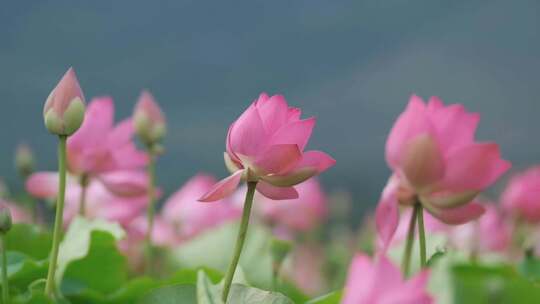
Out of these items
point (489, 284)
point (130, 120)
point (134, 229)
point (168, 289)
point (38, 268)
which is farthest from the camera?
point (134, 229)

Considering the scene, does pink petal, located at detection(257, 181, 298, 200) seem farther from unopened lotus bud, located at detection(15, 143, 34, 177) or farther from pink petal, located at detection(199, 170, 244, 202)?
unopened lotus bud, located at detection(15, 143, 34, 177)

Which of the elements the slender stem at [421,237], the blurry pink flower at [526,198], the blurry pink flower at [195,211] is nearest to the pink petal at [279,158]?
the slender stem at [421,237]

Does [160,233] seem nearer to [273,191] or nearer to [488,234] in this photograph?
[488,234]

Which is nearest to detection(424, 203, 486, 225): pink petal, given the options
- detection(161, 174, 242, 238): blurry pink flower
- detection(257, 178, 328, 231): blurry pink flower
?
detection(161, 174, 242, 238): blurry pink flower

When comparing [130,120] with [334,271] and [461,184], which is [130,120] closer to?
[461,184]

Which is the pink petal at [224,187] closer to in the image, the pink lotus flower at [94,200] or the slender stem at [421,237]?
the slender stem at [421,237]

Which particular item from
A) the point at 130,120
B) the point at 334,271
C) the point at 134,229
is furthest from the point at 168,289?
the point at 334,271

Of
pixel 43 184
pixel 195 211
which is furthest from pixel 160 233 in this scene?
pixel 43 184
